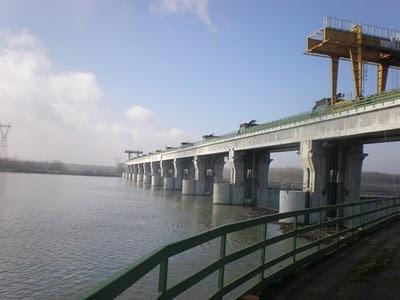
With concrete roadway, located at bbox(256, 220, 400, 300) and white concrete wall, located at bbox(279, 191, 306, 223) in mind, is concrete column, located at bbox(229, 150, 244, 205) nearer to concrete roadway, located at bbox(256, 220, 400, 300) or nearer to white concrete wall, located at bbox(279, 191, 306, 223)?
white concrete wall, located at bbox(279, 191, 306, 223)

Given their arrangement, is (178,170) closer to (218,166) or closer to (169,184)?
(169,184)

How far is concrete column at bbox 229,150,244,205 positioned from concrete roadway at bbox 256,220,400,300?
47206 mm

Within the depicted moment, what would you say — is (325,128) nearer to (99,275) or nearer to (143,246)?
(143,246)

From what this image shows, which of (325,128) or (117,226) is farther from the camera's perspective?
(325,128)

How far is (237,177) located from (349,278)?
52620 mm

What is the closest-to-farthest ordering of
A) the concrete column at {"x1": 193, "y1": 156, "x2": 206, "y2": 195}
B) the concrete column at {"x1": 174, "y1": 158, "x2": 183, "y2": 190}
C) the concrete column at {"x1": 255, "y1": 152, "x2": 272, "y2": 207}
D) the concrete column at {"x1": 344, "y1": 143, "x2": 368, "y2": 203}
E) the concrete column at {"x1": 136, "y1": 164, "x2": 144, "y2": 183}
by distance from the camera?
the concrete column at {"x1": 344, "y1": 143, "x2": 368, "y2": 203} < the concrete column at {"x1": 255, "y1": 152, "x2": 272, "y2": 207} < the concrete column at {"x1": 193, "y1": 156, "x2": 206, "y2": 195} < the concrete column at {"x1": 174, "y1": 158, "x2": 183, "y2": 190} < the concrete column at {"x1": 136, "y1": 164, "x2": 144, "y2": 183}

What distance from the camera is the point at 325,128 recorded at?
1533 inches

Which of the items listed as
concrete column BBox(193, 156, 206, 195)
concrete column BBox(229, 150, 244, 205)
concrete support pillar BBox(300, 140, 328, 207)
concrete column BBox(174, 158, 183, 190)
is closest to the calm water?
concrete support pillar BBox(300, 140, 328, 207)

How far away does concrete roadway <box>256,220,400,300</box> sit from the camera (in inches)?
348

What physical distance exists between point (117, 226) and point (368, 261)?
23553 millimetres

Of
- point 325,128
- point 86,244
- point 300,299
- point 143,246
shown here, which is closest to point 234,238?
point 143,246

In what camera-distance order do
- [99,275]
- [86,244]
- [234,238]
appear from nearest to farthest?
[99,275] → [86,244] → [234,238]

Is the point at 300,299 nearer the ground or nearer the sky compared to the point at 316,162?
nearer the ground

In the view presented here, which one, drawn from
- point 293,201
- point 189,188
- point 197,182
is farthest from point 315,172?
point 189,188
